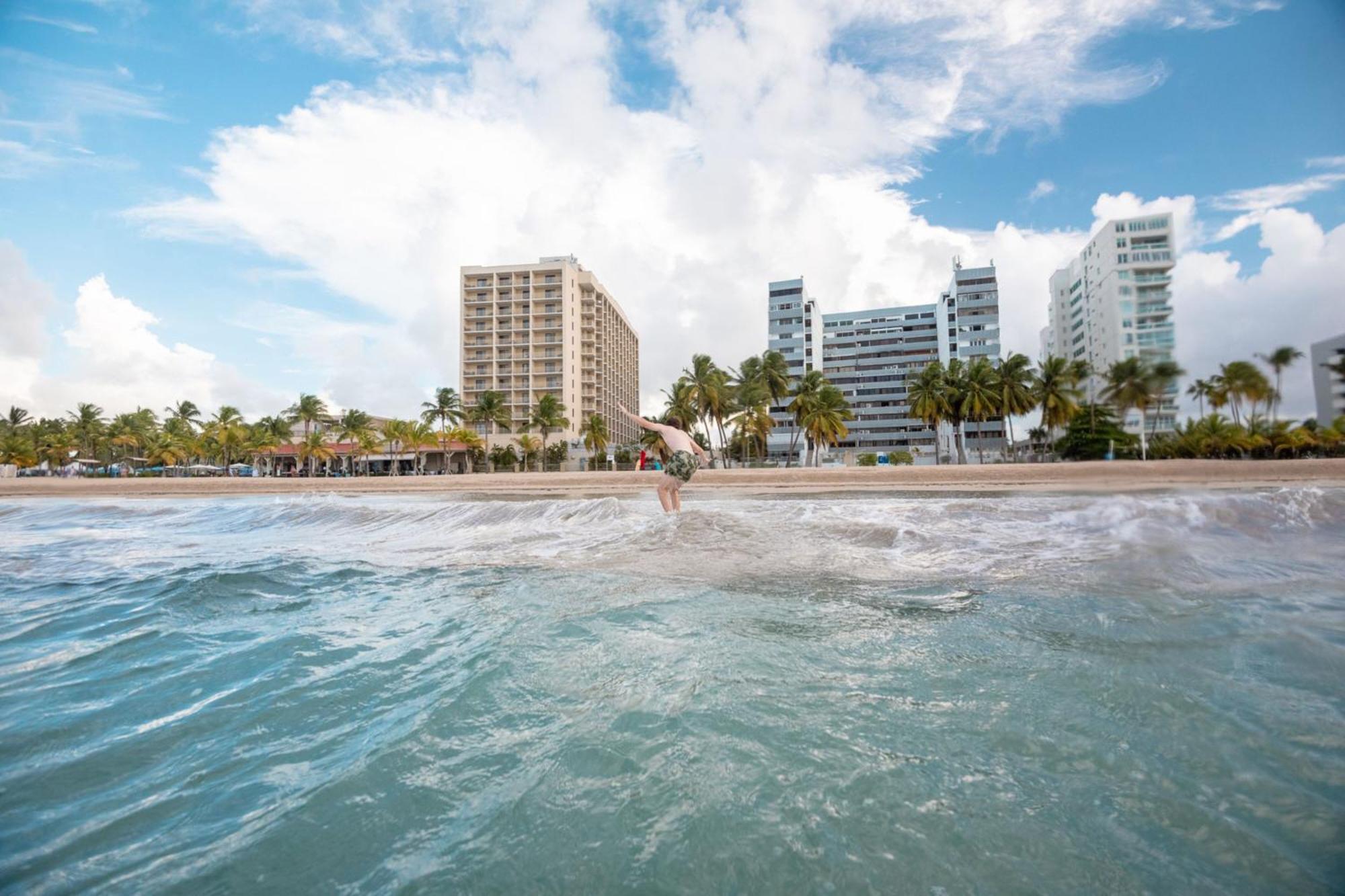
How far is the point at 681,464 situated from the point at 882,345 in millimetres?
122992

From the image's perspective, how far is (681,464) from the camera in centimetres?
1135

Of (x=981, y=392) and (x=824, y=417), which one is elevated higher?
(x=981, y=392)

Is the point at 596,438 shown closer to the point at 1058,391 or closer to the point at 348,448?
the point at 348,448

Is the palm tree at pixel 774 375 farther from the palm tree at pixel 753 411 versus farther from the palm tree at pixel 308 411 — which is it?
the palm tree at pixel 308 411

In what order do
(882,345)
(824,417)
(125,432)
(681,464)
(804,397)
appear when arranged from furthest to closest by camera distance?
(882,345) → (125,432) → (804,397) → (824,417) → (681,464)

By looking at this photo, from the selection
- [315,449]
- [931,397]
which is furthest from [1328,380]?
[315,449]

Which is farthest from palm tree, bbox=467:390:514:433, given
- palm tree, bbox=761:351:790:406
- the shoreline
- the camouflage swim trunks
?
the camouflage swim trunks

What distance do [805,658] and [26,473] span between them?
11541 cm

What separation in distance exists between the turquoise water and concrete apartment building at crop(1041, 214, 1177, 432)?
68.4 inches

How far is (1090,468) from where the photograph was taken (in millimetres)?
5734

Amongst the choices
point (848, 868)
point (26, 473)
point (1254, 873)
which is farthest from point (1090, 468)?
point (26, 473)

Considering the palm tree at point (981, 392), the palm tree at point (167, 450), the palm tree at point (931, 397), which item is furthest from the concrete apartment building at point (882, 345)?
the palm tree at point (167, 450)

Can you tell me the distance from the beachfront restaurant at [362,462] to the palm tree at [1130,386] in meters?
88.2

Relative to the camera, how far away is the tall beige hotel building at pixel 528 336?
10425 cm
